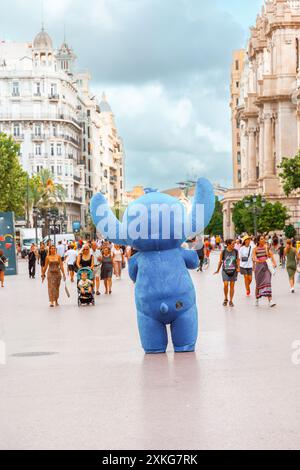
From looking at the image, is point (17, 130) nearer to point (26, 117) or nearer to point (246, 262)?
point (26, 117)

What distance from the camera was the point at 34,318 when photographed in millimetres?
19641

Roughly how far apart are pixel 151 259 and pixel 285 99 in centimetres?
7268

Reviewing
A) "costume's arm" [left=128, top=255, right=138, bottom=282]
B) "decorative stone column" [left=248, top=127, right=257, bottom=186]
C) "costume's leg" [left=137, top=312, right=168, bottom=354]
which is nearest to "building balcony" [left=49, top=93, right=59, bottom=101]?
"decorative stone column" [left=248, top=127, right=257, bottom=186]

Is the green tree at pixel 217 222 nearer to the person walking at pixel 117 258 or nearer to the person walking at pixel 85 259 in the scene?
the person walking at pixel 117 258

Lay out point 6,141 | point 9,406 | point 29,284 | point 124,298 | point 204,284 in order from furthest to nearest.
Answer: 1. point 6,141
2. point 29,284
3. point 204,284
4. point 124,298
5. point 9,406

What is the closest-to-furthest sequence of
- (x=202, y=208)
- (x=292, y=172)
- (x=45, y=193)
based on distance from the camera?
(x=202, y=208)
(x=292, y=172)
(x=45, y=193)

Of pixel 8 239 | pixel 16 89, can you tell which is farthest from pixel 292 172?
pixel 16 89

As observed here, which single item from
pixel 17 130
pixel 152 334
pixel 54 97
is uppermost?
pixel 54 97

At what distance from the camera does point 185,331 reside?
1312 centimetres

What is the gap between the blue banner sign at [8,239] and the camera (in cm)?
4250

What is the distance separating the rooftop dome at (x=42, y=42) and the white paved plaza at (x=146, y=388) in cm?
9593

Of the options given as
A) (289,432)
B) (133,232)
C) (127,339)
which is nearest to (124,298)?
(127,339)

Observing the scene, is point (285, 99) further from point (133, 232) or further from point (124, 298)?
point (133, 232)

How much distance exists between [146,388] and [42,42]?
105 m
